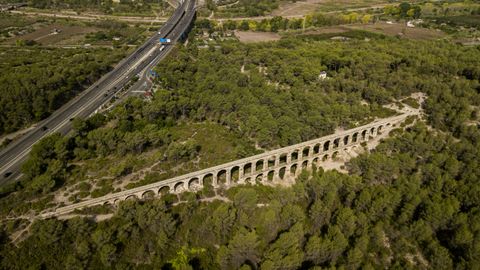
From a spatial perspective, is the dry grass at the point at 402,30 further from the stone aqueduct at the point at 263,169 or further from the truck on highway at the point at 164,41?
the stone aqueduct at the point at 263,169

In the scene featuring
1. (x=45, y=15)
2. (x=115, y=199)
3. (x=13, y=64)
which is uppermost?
(x=45, y=15)

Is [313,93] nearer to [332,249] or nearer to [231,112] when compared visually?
[231,112]

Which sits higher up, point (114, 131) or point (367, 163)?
point (114, 131)

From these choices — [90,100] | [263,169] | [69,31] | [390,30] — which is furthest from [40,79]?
[390,30]

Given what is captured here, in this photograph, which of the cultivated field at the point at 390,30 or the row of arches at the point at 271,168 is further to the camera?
the cultivated field at the point at 390,30

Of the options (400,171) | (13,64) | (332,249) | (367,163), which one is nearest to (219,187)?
(332,249)

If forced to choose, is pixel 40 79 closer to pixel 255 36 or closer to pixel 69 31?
pixel 69 31

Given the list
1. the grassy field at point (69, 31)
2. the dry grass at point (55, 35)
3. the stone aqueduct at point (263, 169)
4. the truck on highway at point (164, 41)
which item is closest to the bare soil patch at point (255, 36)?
the truck on highway at point (164, 41)
